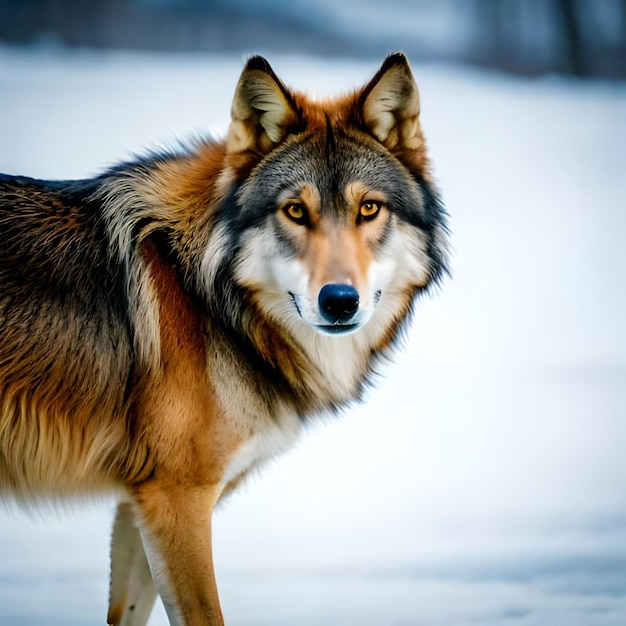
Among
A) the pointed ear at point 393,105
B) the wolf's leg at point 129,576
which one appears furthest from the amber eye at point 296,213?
the wolf's leg at point 129,576

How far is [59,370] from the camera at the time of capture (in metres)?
2.92

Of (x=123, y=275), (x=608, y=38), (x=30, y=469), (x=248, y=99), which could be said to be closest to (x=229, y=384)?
(x=123, y=275)

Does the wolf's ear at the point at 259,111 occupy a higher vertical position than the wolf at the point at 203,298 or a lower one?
higher

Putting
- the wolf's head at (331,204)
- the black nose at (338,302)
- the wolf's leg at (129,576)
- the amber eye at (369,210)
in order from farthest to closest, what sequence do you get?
the wolf's leg at (129,576) < the amber eye at (369,210) < the wolf's head at (331,204) < the black nose at (338,302)

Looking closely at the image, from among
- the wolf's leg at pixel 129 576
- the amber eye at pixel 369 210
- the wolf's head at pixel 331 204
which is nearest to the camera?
the wolf's head at pixel 331 204

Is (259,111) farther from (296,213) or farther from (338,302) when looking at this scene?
(338,302)

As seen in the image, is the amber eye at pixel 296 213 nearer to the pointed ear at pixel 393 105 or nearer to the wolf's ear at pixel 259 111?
the wolf's ear at pixel 259 111

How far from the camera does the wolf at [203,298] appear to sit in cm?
287

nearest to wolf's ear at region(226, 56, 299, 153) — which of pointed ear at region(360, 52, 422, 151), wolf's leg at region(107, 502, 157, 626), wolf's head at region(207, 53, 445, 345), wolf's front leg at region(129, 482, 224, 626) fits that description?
wolf's head at region(207, 53, 445, 345)

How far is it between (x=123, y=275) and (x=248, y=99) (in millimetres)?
688

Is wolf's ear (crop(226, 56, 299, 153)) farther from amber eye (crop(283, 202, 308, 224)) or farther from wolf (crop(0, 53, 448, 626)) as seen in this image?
amber eye (crop(283, 202, 308, 224))

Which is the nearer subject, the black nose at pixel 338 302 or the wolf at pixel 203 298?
the black nose at pixel 338 302

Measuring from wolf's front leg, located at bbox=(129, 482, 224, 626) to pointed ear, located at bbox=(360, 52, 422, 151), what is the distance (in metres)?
1.29

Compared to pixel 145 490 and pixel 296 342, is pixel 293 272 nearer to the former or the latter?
pixel 296 342
